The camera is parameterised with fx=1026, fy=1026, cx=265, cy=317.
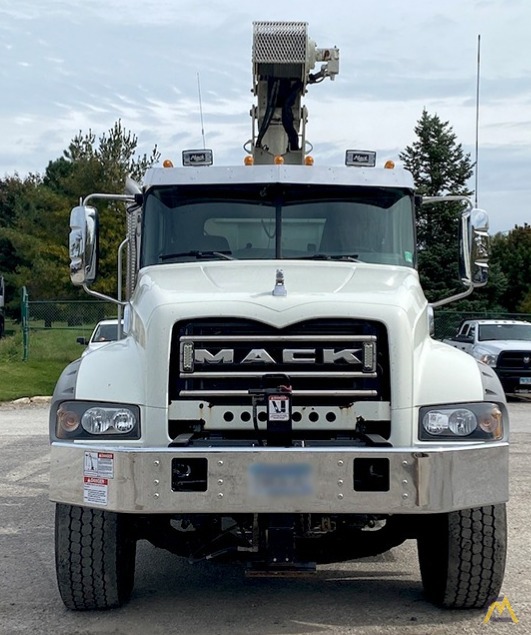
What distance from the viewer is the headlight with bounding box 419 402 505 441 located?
17.5 feet

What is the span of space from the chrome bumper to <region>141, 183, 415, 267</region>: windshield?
202 centimetres

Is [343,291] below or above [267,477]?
above

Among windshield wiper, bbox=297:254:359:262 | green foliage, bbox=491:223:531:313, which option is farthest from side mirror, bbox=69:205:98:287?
green foliage, bbox=491:223:531:313

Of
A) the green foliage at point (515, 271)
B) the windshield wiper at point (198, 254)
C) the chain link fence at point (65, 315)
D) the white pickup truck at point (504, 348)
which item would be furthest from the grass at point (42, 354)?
the green foliage at point (515, 271)

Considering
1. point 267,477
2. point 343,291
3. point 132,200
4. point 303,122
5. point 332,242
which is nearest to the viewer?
point 267,477

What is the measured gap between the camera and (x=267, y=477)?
507 cm

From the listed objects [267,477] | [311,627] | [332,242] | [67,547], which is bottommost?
[311,627]

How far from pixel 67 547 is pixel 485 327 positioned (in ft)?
62.2

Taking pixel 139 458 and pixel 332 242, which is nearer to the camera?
pixel 139 458

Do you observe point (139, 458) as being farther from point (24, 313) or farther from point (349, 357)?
point (24, 313)

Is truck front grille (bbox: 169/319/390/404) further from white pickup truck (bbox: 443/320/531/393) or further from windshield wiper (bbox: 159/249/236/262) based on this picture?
white pickup truck (bbox: 443/320/531/393)

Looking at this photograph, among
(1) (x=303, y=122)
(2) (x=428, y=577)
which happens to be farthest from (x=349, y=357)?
(1) (x=303, y=122)

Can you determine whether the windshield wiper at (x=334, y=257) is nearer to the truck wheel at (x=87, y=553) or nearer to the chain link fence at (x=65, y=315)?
the truck wheel at (x=87, y=553)

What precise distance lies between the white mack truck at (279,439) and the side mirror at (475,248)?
1.25m
